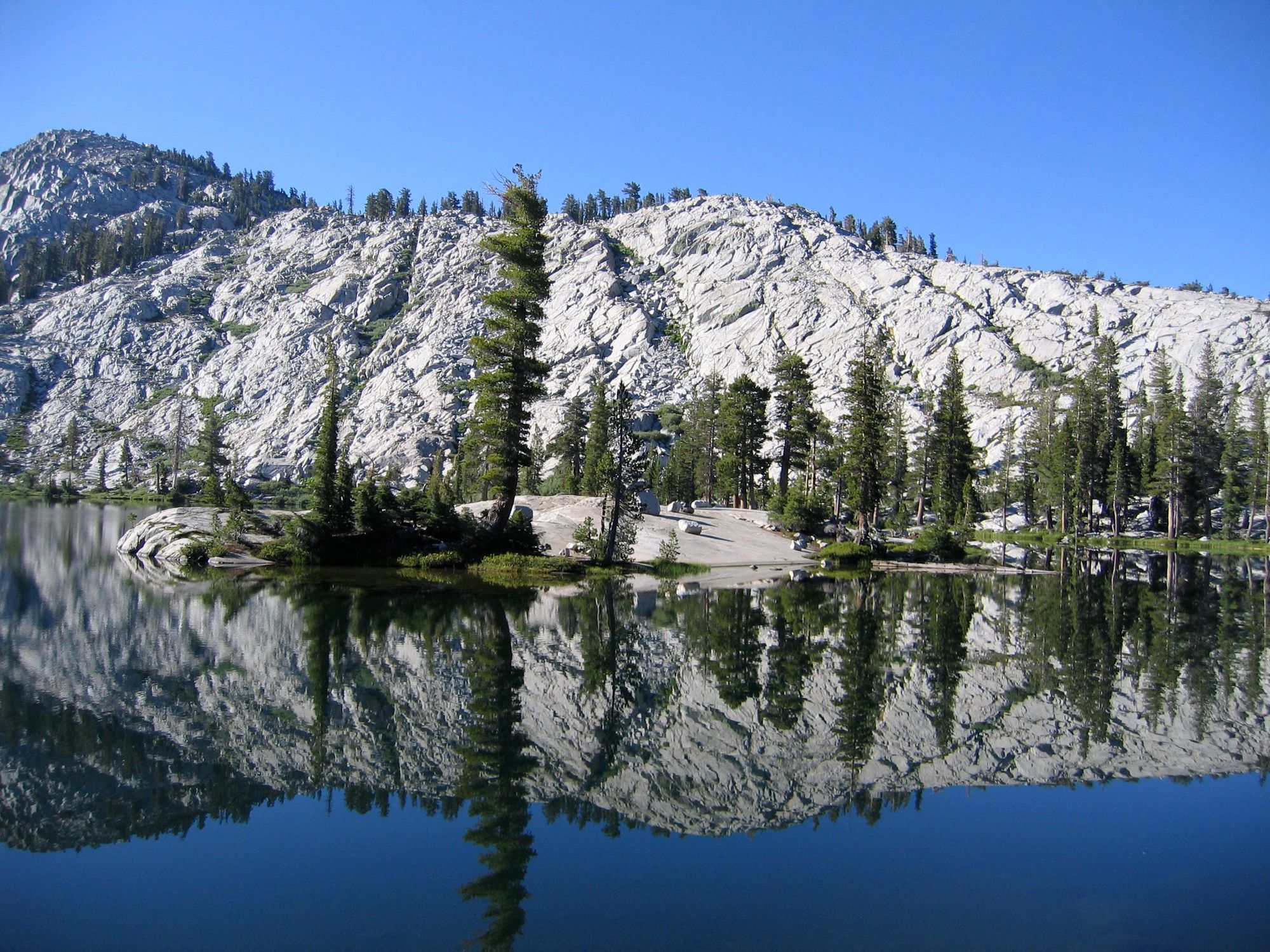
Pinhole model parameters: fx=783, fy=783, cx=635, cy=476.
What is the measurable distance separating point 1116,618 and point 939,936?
2296cm

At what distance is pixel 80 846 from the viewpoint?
26.9 ft

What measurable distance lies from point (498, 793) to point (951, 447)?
74.8 meters

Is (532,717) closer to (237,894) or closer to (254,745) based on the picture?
(254,745)

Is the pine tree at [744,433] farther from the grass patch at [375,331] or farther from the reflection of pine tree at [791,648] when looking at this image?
the grass patch at [375,331]

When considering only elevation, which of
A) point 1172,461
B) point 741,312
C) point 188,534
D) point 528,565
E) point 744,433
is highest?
point 741,312

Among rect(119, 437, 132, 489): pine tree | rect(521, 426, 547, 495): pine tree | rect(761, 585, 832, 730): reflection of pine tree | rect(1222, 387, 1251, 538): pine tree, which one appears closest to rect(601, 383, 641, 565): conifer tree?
rect(761, 585, 832, 730): reflection of pine tree

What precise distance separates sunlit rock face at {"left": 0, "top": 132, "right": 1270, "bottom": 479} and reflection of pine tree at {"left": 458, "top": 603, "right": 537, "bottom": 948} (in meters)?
112

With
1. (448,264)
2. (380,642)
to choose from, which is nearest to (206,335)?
(448,264)

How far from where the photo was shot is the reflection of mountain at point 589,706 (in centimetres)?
983

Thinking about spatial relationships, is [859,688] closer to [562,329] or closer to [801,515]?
[801,515]

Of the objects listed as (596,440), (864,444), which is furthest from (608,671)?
(596,440)

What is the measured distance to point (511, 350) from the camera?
40500mm

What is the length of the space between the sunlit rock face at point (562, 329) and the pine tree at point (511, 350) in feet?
274

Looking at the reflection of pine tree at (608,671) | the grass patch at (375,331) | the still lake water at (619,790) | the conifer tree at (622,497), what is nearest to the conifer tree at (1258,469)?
the conifer tree at (622,497)
